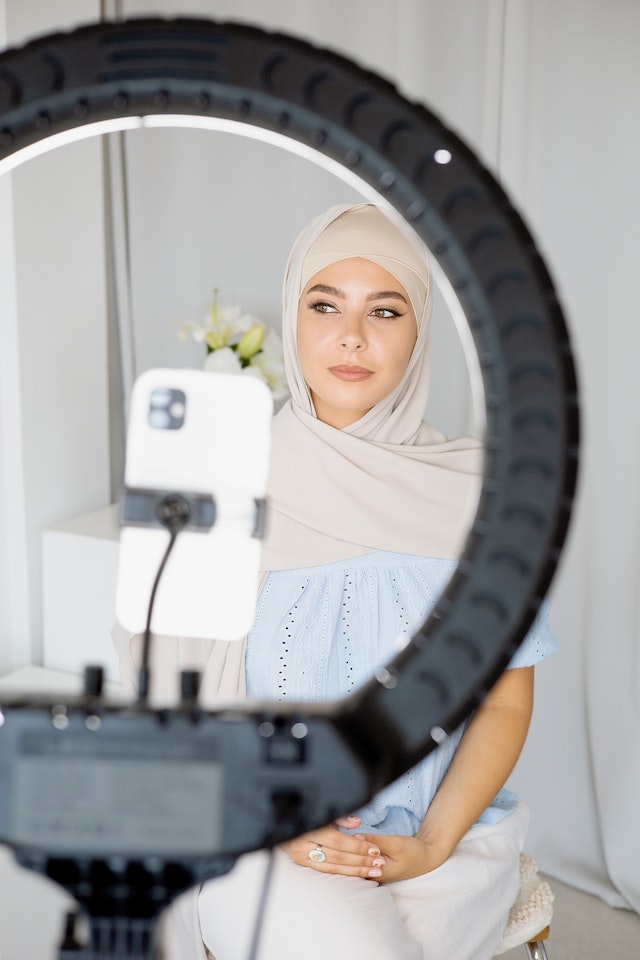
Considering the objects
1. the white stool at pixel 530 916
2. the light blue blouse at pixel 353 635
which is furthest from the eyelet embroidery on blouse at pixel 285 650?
the white stool at pixel 530 916

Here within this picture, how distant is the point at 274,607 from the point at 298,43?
0.91m

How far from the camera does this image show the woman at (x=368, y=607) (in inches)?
39.4

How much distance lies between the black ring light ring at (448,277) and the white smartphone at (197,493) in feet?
0.26

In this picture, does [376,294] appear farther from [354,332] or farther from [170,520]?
[170,520]

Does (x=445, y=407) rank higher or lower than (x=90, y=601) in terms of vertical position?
higher

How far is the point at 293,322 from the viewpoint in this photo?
3.86 feet

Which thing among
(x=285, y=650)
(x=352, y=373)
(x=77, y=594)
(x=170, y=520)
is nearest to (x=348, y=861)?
(x=285, y=650)

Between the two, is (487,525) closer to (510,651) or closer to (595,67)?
(510,651)

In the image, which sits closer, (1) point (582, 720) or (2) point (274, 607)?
(2) point (274, 607)

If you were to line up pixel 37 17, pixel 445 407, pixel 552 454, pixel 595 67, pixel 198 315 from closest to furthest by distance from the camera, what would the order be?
1. pixel 552 454
2. pixel 37 17
3. pixel 595 67
4. pixel 445 407
5. pixel 198 315

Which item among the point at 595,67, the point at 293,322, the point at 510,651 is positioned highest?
the point at 595,67

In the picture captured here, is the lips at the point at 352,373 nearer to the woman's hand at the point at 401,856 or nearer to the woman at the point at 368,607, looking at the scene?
the woman at the point at 368,607

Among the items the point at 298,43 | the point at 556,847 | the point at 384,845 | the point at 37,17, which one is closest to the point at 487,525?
the point at 298,43

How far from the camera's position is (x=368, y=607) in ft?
3.74
